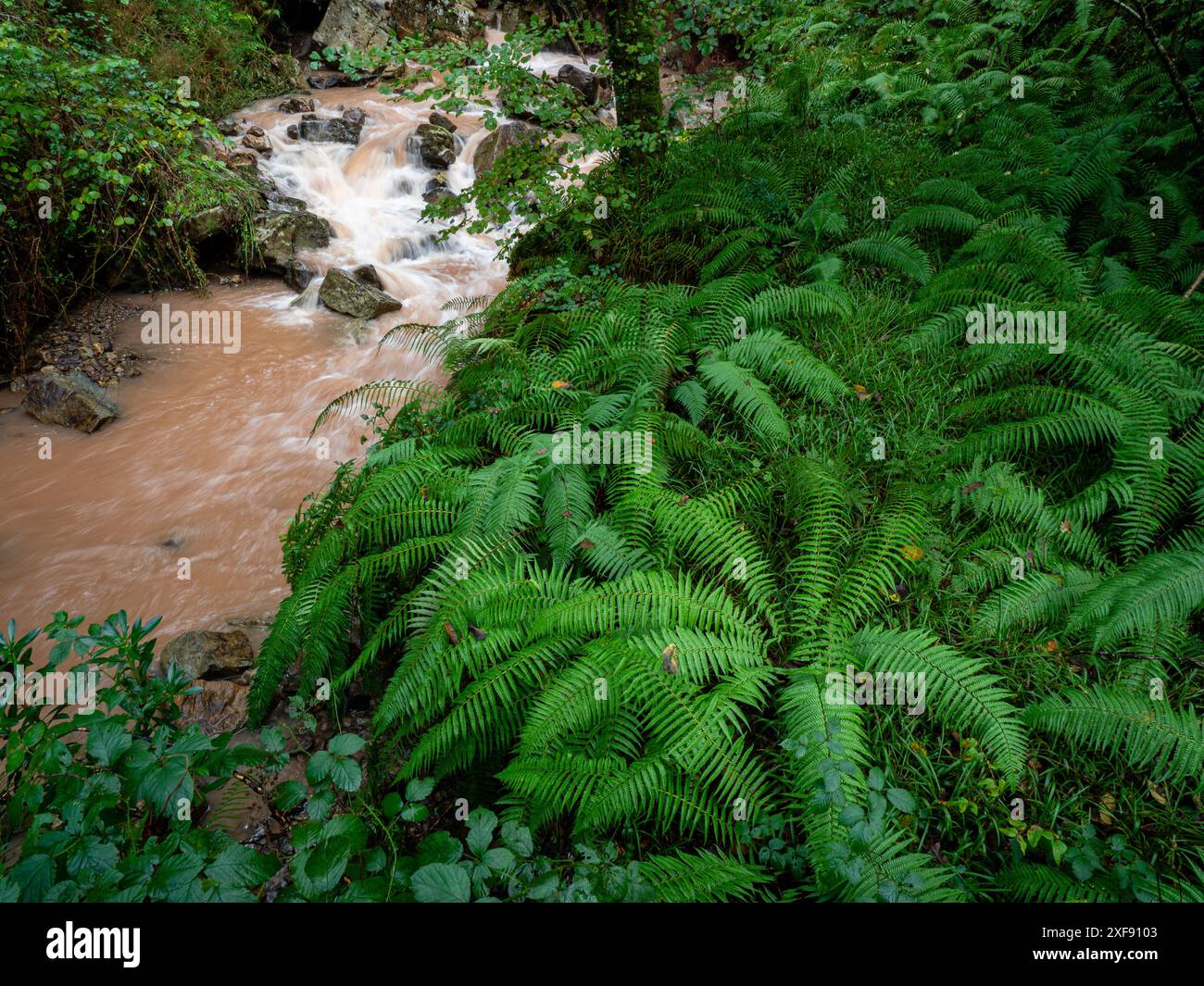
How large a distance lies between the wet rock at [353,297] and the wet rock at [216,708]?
5.76m

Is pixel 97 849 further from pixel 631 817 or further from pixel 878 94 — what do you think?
pixel 878 94

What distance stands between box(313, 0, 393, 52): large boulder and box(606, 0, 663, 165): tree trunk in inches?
446

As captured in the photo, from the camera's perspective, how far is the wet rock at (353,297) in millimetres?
8125

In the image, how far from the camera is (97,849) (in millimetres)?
1780

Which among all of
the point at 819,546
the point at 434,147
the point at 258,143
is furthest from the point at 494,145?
the point at 819,546

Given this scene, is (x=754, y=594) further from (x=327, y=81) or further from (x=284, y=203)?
(x=327, y=81)

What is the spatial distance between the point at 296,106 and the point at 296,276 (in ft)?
18.2

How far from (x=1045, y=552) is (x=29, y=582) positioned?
22.5 feet

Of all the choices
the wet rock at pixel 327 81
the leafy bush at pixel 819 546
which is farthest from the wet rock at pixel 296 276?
the wet rock at pixel 327 81

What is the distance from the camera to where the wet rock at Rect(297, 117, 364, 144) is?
10.9 meters
